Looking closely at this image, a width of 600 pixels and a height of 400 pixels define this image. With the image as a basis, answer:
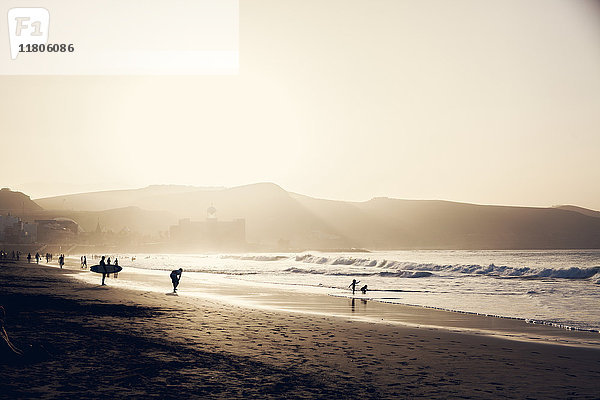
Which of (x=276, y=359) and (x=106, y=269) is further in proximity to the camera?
(x=106, y=269)

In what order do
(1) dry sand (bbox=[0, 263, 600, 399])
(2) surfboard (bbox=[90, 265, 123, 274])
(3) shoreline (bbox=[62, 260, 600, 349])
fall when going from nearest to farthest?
1. (1) dry sand (bbox=[0, 263, 600, 399])
2. (3) shoreline (bbox=[62, 260, 600, 349])
3. (2) surfboard (bbox=[90, 265, 123, 274])

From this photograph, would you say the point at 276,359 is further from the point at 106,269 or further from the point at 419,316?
the point at 106,269

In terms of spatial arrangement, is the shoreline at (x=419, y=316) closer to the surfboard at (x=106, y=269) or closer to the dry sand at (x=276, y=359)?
the dry sand at (x=276, y=359)

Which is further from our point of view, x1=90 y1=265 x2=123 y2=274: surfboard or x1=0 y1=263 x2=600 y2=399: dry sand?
x1=90 y1=265 x2=123 y2=274: surfboard

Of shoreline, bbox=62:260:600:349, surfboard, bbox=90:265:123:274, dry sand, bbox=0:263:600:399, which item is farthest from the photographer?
surfboard, bbox=90:265:123:274

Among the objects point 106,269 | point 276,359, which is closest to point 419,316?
point 276,359

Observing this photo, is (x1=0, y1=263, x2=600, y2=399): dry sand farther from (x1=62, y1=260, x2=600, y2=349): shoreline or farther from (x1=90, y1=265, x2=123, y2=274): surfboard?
(x1=90, y1=265, x2=123, y2=274): surfboard

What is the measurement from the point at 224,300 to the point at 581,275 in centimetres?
5340

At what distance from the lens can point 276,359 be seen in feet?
44.6

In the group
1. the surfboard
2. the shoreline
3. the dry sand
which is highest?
the surfboard

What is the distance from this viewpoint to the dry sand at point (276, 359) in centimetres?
1051

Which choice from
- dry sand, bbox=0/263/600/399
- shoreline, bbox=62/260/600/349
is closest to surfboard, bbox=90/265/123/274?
shoreline, bbox=62/260/600/349

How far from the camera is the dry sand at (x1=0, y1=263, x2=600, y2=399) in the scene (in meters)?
10.5

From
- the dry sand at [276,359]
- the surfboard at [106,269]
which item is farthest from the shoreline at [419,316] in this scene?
the surfboard at [106,269]
